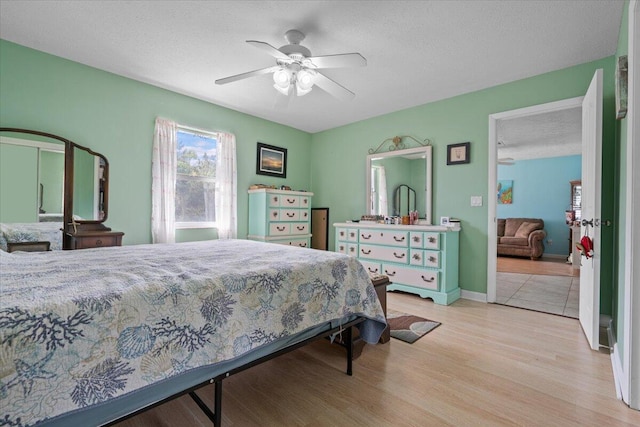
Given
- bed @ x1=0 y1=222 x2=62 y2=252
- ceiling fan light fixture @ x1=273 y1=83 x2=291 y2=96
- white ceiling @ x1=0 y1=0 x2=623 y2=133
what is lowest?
bed @ x1=0 y1=222 x2=62 y2=252

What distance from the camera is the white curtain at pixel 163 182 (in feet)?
11.2

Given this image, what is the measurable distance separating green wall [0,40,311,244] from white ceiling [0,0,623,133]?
137 mm

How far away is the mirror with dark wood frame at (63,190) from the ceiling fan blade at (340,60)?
7.95 feet

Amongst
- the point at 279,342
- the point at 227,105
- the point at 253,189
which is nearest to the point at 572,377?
the point at 279,342

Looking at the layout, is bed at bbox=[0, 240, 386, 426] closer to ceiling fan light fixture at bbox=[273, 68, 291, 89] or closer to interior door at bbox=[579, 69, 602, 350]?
ceiling fan light fixture at bbox=[273, 68, 291, 89]

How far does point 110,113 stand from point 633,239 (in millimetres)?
4274

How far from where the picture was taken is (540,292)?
376 cm

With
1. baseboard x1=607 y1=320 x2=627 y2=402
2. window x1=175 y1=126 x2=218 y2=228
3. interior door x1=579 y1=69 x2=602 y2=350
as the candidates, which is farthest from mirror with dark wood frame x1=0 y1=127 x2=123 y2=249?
interior door x1=579 y1=69 x2=602 y2=350

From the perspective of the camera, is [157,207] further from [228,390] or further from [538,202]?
[538,202]

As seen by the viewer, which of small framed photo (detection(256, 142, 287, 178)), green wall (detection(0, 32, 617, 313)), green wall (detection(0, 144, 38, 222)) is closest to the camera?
green wall (detection(0, 144, 38, 222))

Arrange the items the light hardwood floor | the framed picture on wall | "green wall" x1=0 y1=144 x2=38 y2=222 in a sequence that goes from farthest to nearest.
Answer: the framed picture on wall
"green wall" x1=0 y1=144 x2=38 y2=222
the light hardwood floor

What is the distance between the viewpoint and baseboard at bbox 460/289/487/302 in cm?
339

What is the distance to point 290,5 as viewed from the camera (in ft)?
6.80

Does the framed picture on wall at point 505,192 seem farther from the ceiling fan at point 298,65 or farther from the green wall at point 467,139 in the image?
the ceiling fan at point 298,65
